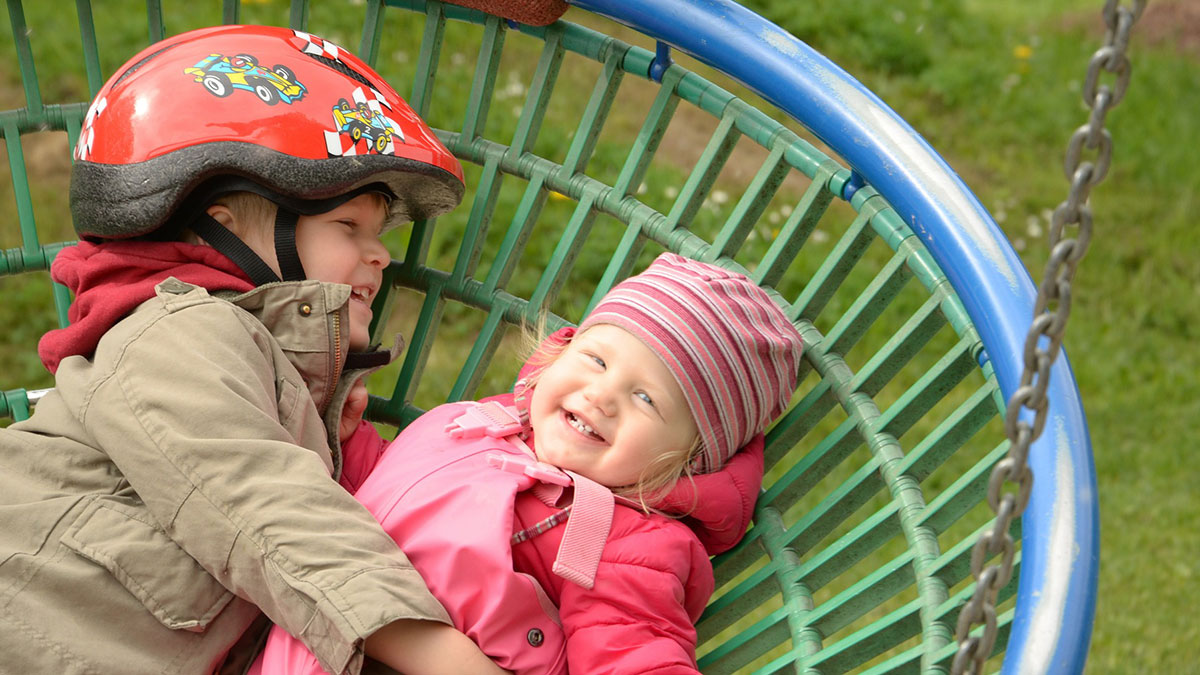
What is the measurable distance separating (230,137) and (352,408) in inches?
17.0

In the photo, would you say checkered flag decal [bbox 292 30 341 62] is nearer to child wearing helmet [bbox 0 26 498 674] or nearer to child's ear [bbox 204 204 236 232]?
child wearing helmet [bbox 0 26 498 674]

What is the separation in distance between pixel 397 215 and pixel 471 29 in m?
2.33

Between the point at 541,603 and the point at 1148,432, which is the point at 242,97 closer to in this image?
the point at 541,603

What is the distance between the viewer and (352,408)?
1.79m

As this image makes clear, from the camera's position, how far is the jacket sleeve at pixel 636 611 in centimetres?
142

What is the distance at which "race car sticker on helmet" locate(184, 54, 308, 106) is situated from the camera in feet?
5.47

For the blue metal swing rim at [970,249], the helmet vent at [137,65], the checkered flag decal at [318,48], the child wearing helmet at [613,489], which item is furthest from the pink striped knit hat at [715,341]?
the helmet vent at [137,65]

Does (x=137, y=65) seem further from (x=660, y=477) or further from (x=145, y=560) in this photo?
(x=660, y=477)

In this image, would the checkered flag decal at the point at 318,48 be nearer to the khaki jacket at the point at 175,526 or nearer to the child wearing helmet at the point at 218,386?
the child wearing helmet at the point at 218,386

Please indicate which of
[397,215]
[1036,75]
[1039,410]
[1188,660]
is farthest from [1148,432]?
[1039,410]

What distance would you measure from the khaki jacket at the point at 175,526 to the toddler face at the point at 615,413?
275 millimetres

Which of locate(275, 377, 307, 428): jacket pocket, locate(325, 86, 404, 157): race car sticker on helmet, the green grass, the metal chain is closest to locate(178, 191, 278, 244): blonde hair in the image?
locate(325, 86, 404, 157): race car sticker on helmet

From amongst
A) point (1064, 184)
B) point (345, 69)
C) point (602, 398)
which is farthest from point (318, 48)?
point (1064, 184)

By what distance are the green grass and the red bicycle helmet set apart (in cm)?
141
